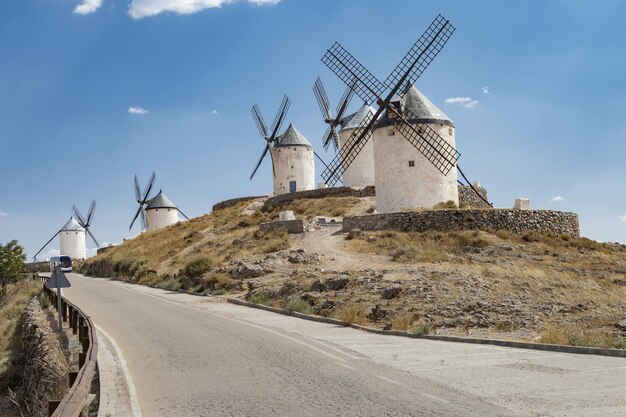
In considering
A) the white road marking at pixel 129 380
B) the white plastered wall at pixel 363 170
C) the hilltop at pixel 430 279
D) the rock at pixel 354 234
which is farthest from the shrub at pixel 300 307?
the white plastered wall at pixel 363 170

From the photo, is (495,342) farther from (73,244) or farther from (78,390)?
(73,244)

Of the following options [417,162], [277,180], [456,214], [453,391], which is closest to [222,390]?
[453,391]

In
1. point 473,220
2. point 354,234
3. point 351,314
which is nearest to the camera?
point 351,314

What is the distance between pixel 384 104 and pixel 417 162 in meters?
3.98

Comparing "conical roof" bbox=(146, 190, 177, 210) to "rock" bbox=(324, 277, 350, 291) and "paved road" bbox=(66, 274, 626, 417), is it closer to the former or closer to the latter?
"rock" bbox=(324, 277, 350, 291)

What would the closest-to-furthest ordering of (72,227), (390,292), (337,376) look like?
(337,376) → (390,292) → (72,227)

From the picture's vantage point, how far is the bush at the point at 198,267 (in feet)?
98.1

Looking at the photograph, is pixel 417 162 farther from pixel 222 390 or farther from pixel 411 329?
pixel 222 390

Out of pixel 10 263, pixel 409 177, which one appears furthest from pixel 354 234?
pixel 10 263

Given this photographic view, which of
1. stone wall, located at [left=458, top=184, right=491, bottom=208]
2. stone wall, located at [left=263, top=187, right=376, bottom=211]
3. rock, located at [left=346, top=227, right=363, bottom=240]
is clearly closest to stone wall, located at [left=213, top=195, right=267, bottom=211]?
stone wall, located at [left=263, top=187, right=376, bottom=211]

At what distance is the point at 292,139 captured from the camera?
193 ft

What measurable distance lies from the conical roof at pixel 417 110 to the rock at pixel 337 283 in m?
15.7

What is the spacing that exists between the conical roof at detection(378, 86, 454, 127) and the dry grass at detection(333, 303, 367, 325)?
61.6 feet

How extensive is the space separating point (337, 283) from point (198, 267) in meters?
10.6
